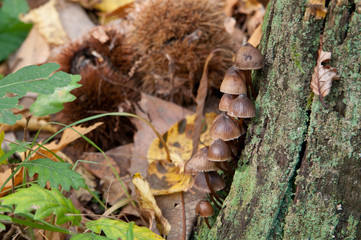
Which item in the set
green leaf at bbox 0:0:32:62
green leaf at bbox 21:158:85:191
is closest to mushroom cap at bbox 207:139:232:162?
green leaf at bbox 21:158:85:191

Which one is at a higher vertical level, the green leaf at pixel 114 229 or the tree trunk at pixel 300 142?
the tree trunk at pixel 300 142

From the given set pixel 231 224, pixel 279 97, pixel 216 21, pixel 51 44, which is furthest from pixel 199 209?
pixel 51 44

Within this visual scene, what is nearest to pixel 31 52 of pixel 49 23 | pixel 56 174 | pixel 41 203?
pixel 49 23

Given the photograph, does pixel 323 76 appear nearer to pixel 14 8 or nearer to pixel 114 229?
pixel 114 229

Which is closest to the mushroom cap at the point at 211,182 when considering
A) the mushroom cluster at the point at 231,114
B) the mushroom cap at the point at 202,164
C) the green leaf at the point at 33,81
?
the mushroom cluster at the point at 231,114

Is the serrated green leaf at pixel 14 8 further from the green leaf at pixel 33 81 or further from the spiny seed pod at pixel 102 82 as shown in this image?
the green leaf at pixel 33 81

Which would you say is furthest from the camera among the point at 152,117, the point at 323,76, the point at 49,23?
the point at 49,23
